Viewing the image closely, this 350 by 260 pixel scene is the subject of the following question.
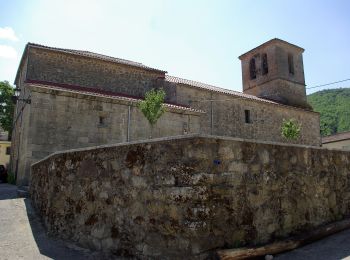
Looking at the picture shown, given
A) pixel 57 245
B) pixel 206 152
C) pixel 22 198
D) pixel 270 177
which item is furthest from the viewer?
pixel 22 198

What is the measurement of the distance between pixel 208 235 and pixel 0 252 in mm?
3549

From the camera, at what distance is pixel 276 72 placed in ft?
87.4

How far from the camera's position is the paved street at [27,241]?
5.00 m

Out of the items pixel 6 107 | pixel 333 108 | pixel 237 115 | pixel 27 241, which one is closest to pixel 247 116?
pixel 237 115

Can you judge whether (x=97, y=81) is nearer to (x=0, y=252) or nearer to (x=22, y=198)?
(x=22, y=198)

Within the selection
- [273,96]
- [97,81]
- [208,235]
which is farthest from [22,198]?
[273,96]

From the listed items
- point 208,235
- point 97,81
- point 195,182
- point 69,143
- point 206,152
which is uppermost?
point 97,81

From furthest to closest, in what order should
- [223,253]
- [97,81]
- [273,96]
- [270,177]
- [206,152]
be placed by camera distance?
[273,96], [97,81], [270,177], [206,152], [223,253]

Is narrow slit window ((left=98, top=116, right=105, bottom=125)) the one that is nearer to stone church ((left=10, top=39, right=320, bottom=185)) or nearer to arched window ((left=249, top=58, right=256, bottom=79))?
stone church ((left=10, top=39, right=320, bottom=185))

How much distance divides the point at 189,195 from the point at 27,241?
3482 mm

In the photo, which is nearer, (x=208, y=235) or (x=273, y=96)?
(x=208, y=235)

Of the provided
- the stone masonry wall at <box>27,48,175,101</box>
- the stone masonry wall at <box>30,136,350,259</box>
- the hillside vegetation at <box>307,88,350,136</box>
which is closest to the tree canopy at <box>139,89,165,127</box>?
the stone masonry wall at <box>27,48,175,101</box>

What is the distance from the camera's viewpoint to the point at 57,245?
5457 millimetres

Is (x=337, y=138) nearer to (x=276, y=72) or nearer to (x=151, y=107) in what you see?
(x=276, y=72)
